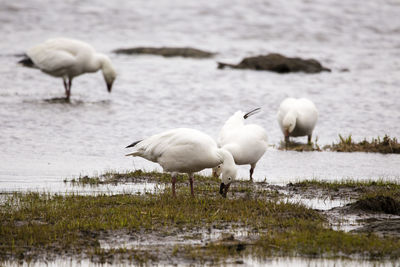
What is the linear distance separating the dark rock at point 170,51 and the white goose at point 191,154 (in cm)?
1712

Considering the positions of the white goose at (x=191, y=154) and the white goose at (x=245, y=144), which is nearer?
the white goose at (x=191, y=154)

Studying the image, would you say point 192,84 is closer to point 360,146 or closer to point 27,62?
point 27,62

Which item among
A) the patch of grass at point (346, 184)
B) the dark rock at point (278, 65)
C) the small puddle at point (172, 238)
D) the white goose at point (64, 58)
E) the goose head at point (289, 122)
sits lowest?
the small puddle at point (172, 238)

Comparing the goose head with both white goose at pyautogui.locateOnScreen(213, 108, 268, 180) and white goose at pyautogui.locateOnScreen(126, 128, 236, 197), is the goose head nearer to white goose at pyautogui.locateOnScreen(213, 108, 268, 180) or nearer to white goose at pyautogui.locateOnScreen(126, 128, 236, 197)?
white goose at pyautogui.locateOnScreen(213, 108, 268, 180)

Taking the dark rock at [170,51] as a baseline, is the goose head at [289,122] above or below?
below

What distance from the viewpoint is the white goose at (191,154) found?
28.9 feet

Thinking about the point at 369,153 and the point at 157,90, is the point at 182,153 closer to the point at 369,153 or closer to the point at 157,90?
the point at 369,153

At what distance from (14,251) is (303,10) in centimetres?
3194

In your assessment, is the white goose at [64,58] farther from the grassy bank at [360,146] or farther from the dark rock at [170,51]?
the dark rock at [170,51]

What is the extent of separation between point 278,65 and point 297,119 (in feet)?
30.4

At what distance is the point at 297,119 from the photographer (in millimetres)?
14422

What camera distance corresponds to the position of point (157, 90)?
20.1 metres

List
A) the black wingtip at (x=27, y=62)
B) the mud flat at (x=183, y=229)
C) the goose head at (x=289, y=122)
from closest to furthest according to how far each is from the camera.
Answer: the mud flat at (x=183, y=229) → the goose head at (x=289, y=122) → the black wingtip at (x=27, y=62)

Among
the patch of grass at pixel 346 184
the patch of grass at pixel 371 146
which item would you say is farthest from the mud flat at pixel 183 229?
the patch of grass at pixel 371 146
